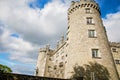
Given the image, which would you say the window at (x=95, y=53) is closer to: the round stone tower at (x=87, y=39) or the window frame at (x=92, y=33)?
the round stone tower at (x=87, y=39)

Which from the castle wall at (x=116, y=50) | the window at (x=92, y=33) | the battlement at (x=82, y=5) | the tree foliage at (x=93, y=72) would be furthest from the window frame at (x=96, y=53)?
the castle wall at (x=116, y=50)

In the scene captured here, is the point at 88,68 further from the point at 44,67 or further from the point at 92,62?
the point at 44,67

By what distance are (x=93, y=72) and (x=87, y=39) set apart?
19.7 feet

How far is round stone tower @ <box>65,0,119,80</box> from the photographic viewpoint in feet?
71.2

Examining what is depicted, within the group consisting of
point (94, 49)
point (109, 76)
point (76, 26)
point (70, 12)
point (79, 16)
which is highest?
point (70, 12)

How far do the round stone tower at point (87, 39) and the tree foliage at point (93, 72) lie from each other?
2.30ft

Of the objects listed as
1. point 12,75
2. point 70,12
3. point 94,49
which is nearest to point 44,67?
point 70,12

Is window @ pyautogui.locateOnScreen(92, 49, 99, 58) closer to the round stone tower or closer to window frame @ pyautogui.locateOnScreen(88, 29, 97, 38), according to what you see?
the round stone tower

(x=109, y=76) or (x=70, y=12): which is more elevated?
(x=70, y=12)

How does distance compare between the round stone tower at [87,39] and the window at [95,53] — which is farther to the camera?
the window at [95,53]

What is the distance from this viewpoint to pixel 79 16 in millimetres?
26125

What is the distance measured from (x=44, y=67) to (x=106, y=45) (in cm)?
2866

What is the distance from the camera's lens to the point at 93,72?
802 inches

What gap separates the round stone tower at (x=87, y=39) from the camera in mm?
21705
